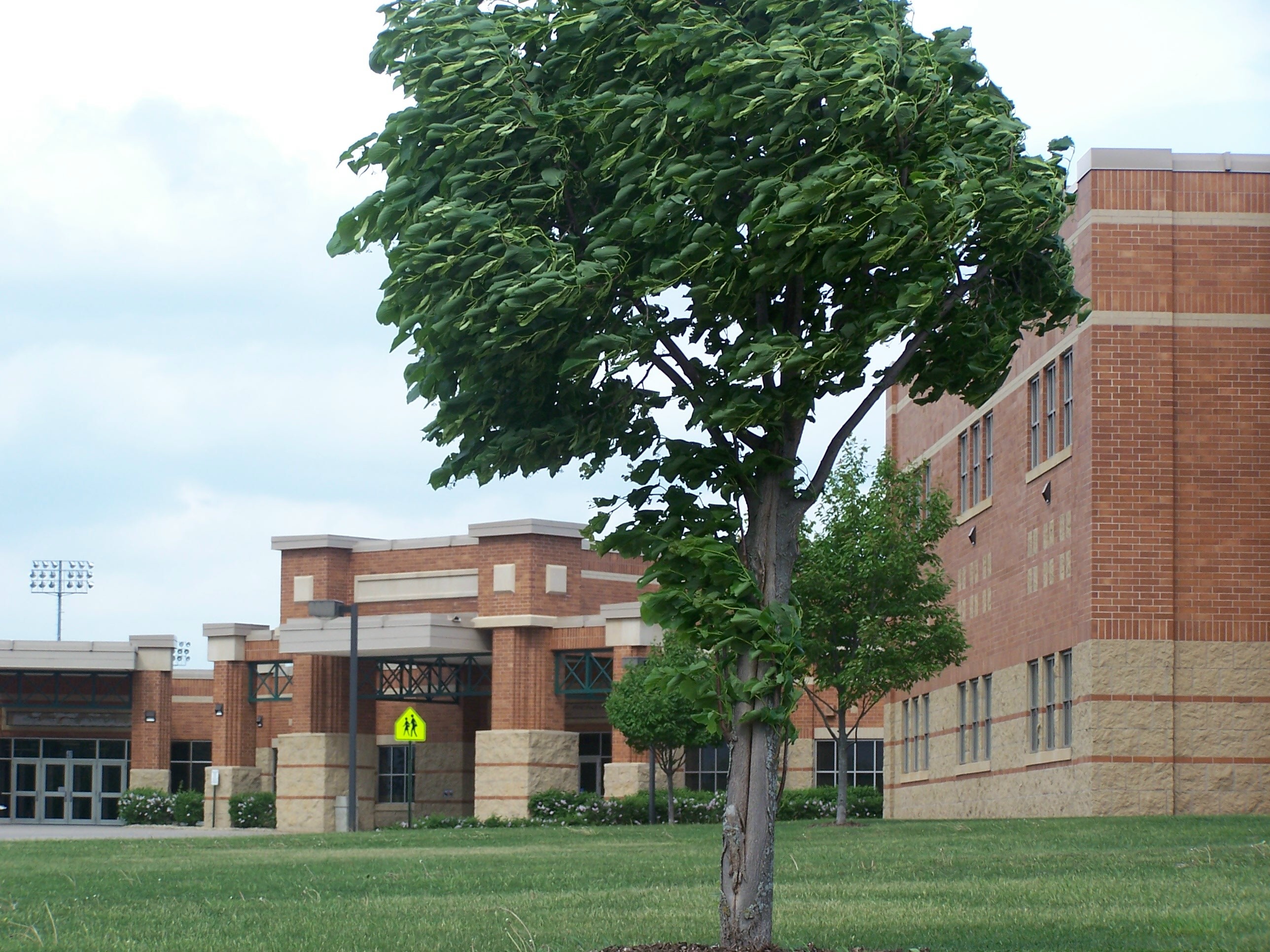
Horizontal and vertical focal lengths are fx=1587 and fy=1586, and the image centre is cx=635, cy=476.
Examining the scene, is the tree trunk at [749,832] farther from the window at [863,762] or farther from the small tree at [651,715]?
the window at [863,762]

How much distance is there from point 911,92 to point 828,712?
152 ft

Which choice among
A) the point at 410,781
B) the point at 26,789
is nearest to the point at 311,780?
the point at 410,781

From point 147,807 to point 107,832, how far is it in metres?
6.50

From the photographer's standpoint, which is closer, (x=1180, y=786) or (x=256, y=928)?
(x=256, y=928)

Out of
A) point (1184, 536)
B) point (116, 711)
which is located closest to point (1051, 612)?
point (1184, 536)

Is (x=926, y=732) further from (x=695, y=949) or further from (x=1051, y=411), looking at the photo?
(x=695, y=949)

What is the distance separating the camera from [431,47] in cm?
941

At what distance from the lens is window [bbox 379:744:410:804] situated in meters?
54.9

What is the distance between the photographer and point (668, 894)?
Result: 650 inches

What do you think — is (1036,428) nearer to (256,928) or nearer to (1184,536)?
(1184,536)

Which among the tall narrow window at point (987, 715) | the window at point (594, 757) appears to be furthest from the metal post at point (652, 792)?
A: the tall narrow window at point (987, 715)

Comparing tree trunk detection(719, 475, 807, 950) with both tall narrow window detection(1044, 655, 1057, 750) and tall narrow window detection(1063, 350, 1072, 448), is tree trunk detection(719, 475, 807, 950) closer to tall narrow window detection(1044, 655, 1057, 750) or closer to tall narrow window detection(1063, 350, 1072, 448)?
tall narrow window detection(1063, 350, 1072, 448)

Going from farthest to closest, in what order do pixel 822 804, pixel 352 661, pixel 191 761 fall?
1. pixel 191 761
2. pixel 822 804
3. pixel 352 661

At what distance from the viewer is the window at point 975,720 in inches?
1502
